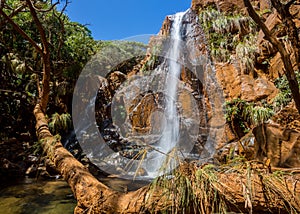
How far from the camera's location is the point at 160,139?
356 inches

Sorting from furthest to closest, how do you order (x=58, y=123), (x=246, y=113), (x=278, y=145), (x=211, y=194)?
(x=58, y=123) → (x=246, y=113) → (x=278, y=145) → (x=211, y=194)

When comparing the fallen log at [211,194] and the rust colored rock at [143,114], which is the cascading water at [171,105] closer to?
the rust colored rock at [143,114]

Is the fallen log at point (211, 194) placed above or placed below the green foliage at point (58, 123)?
below

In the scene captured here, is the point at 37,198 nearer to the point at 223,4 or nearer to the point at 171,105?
the point at 171,105

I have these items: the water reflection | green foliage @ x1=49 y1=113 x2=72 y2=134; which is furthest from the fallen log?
green foliage @ x1=49 y1=113 x2=72 y2=134

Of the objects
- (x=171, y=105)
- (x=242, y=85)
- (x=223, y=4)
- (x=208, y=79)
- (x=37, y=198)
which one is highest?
(x=223, y=4)

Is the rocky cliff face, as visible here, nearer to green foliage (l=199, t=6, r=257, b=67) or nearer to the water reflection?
green foliage (l=199, t=6, r=257, b=67)

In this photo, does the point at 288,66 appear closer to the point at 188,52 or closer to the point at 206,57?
the point at 206,57

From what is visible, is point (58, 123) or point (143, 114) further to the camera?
point (143, 114)

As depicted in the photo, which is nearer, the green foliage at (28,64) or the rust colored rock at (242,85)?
the rust colored rock at (242,85)

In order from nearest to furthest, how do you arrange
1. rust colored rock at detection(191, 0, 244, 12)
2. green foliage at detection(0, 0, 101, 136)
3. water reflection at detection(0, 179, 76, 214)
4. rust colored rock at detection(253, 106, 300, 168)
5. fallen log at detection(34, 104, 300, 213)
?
fallen log at detection(34, 104, 300, 213)
rust colored rock at detection(253, 106, 300, 168)
water reflection at detection(0, 179, 76, 214)
green foliage at detection(0, 0, 101, 136)
rust colored rock at detection(191, 0, 244, 12)

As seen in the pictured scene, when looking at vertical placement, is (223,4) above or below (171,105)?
above

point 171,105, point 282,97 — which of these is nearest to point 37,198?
point 171,105

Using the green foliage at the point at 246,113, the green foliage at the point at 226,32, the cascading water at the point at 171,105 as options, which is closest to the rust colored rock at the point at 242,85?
the green foliage at the point at 246,113
